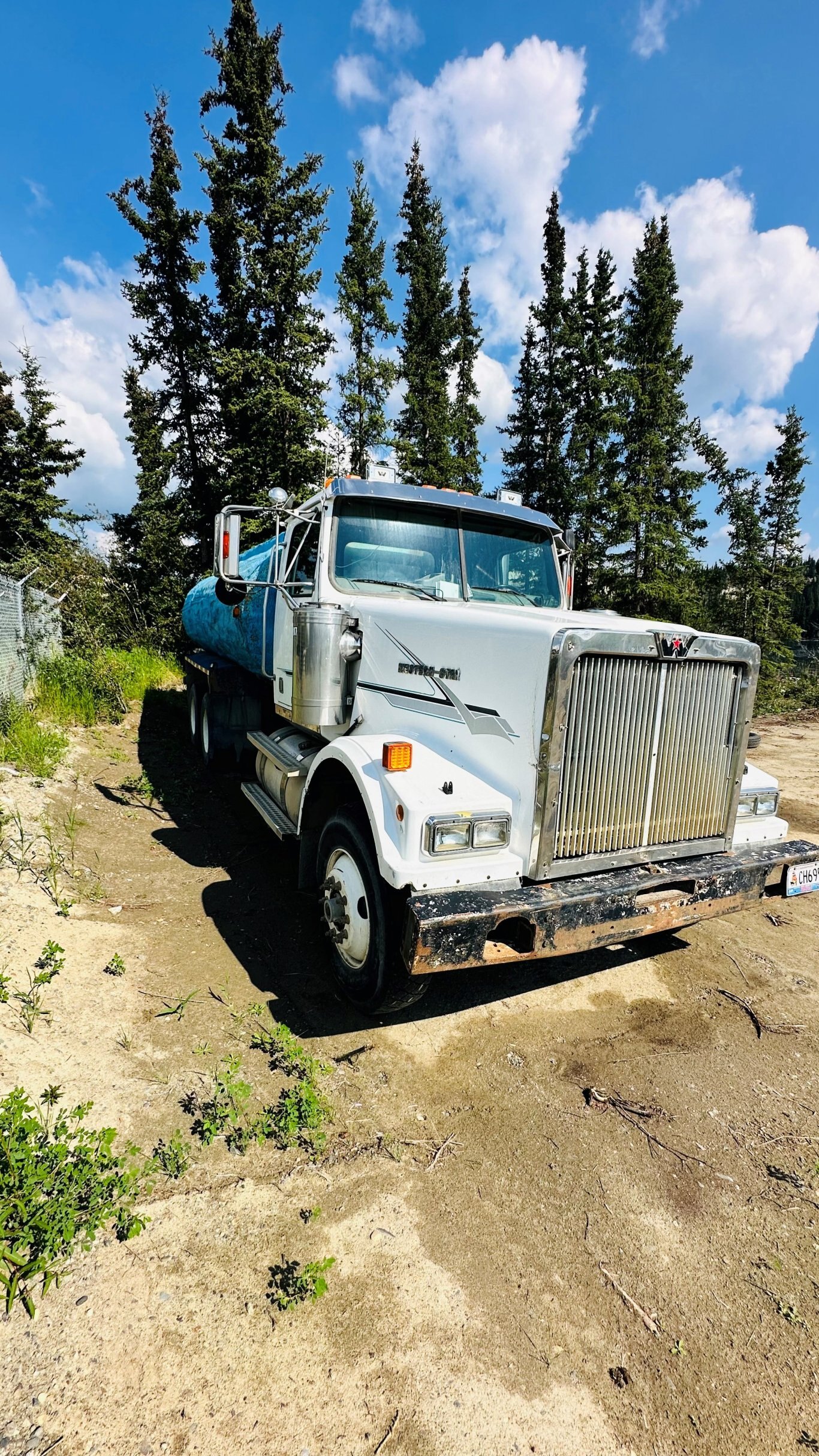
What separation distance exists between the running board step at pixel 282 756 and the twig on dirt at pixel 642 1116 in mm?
2524

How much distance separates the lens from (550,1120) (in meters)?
2.87

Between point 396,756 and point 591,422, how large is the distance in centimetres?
2372

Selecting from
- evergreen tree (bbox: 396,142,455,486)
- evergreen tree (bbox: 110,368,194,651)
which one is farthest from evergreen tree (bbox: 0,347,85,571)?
evergreen tree (bbox: 396,142,455,486)

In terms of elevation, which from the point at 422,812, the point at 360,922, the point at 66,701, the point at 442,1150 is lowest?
the point at 442,1150

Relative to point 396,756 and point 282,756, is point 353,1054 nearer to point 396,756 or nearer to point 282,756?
point 396,756

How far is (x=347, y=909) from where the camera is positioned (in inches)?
136

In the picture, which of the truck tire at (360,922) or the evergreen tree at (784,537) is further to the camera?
the evergreen tree at (784,537)

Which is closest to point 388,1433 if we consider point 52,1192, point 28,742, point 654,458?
point 52,1192

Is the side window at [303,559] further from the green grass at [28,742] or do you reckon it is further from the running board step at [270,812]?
the green grass at [28,742]

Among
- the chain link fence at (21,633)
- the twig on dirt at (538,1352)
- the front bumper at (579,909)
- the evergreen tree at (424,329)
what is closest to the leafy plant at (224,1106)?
the front bumper at (579,909)

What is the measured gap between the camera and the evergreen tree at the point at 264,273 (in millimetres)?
17094

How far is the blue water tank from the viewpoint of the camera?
588 centimetres

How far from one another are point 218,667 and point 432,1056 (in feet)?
18.0

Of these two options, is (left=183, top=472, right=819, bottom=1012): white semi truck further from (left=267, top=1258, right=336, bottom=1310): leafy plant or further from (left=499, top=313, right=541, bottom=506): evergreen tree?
(left=499, top=313, right=541, bottom=506): evergreen tree
